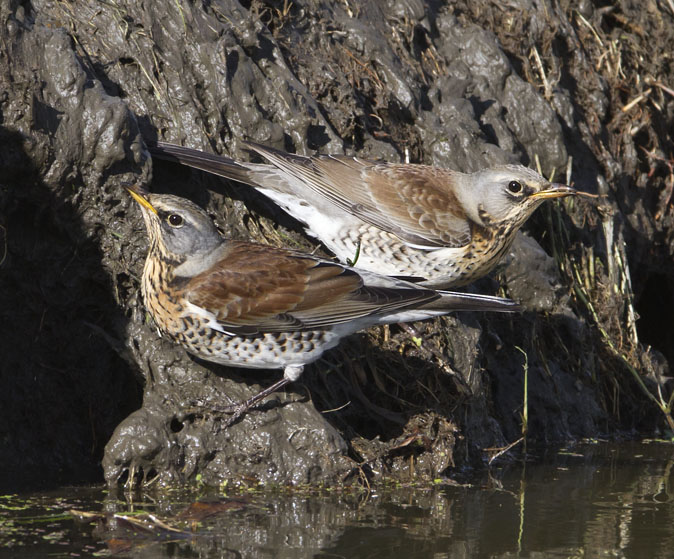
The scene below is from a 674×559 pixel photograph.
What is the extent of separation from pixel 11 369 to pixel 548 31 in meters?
6.69

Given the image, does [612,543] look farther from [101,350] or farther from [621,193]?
[621,193]

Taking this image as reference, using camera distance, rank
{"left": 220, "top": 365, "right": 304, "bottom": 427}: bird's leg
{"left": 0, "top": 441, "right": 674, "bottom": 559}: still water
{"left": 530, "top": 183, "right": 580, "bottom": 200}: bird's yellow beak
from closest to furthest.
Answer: {"left": 0, "top": 441, "right": 674, "bottom": 559}: still water, {"left": 220, "top": 365, "right": 304, "bottom": 427}: bird's leg, {"left": 530, "top": 183, "right": 580, "bottom": 200}: bird's yellow beak

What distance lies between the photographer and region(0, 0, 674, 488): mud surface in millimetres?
6562

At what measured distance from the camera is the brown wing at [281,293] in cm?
621

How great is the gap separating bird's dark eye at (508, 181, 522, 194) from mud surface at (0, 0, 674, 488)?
105 centimetres

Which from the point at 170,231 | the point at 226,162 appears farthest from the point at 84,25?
the point at 170,231

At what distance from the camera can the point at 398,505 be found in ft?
20.3

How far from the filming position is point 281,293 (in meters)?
6.36

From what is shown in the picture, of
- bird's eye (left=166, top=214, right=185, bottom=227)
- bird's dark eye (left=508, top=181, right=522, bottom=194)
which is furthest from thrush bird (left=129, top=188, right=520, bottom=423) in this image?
bird's dark eye (left=508, top=181, right=522, bottom=194)

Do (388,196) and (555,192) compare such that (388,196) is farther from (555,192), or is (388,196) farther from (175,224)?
(175,224)

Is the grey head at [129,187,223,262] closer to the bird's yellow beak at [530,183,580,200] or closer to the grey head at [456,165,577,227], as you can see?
the grey head at [456,165,577,227]

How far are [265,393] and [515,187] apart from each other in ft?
8.79

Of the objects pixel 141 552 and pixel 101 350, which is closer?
pixel 141 552

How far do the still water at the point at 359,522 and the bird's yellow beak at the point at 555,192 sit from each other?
2.20 meters
